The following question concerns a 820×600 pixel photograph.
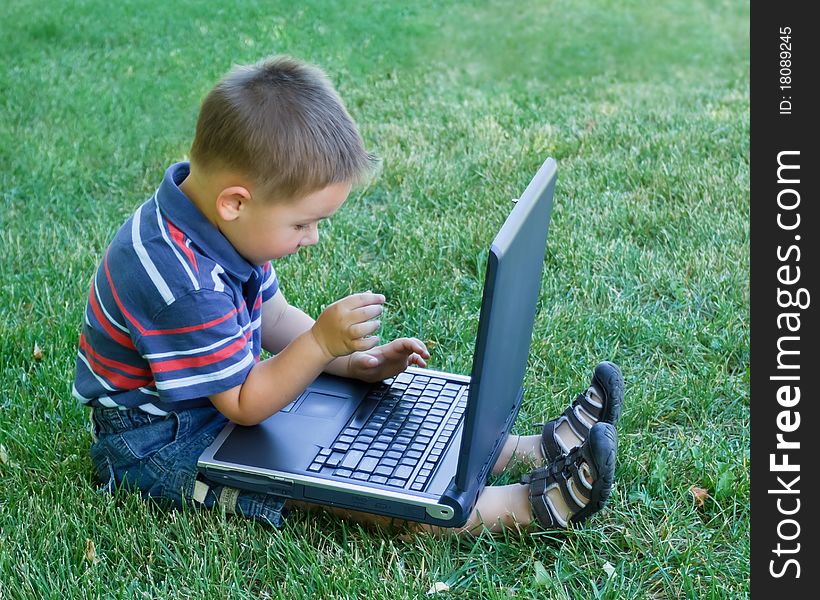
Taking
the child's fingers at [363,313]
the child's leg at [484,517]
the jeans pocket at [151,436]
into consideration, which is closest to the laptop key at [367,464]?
the child's leg at [484,517]

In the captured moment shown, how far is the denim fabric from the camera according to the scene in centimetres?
247

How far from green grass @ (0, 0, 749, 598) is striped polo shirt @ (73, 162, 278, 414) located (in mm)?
385

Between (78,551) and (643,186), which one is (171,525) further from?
(643,186)

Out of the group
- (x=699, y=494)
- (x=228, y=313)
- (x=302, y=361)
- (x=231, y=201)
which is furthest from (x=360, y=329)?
(x=699, y=494)

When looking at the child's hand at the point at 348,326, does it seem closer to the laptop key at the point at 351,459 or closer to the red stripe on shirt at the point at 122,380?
the laptop key at the point at 351,459

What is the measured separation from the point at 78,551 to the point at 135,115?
12.6 ft

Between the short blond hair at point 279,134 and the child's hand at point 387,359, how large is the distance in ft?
1.77

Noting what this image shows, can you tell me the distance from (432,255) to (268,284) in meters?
1.27

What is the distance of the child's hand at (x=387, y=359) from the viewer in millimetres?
2725

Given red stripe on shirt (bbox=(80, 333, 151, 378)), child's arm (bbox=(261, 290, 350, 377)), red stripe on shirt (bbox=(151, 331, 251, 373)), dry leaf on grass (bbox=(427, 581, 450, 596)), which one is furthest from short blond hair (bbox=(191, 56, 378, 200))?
dry leaf on grass (bbox=(427, 581, 450, 596))

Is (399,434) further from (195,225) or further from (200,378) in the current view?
(195,225)

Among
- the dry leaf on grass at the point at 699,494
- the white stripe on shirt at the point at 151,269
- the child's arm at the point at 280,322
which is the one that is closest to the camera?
the white stripe on shirt at the point at 151,269

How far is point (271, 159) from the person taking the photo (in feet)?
7.35
